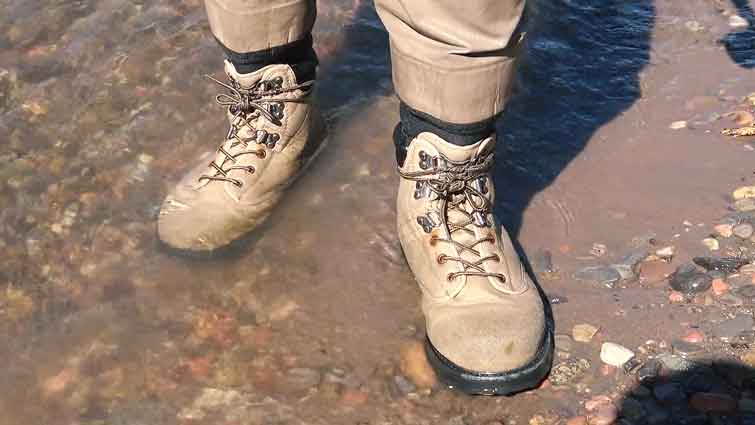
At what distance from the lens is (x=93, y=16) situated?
11.9ft

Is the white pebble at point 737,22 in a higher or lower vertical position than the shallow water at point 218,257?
higher

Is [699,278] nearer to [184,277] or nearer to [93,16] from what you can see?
[184,277]

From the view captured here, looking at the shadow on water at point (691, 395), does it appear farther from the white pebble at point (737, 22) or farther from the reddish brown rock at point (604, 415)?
the white pebble at point (737, 22)

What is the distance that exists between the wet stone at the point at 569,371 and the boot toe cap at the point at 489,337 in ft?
0.37

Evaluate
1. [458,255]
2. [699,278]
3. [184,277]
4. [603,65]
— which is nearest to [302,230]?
[184,277]

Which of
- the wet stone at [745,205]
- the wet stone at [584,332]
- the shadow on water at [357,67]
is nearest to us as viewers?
the wet stone at [584,332]

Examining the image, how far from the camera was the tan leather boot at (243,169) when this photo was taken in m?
2.48

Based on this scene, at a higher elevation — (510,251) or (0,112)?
(510,251)

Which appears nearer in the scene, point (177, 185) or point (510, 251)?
point (510, 251)

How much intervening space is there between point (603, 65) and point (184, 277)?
1921mm

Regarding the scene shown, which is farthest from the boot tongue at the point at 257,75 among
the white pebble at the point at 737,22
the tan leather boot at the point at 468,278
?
the white pebble at the point at 737,22

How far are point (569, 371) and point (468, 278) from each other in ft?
1.17

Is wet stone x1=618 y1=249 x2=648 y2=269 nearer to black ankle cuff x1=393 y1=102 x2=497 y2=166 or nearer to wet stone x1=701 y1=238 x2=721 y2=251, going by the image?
wet stone x1=701 y1=238 x2=721 y2=251

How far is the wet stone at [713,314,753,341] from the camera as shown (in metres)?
2.24
